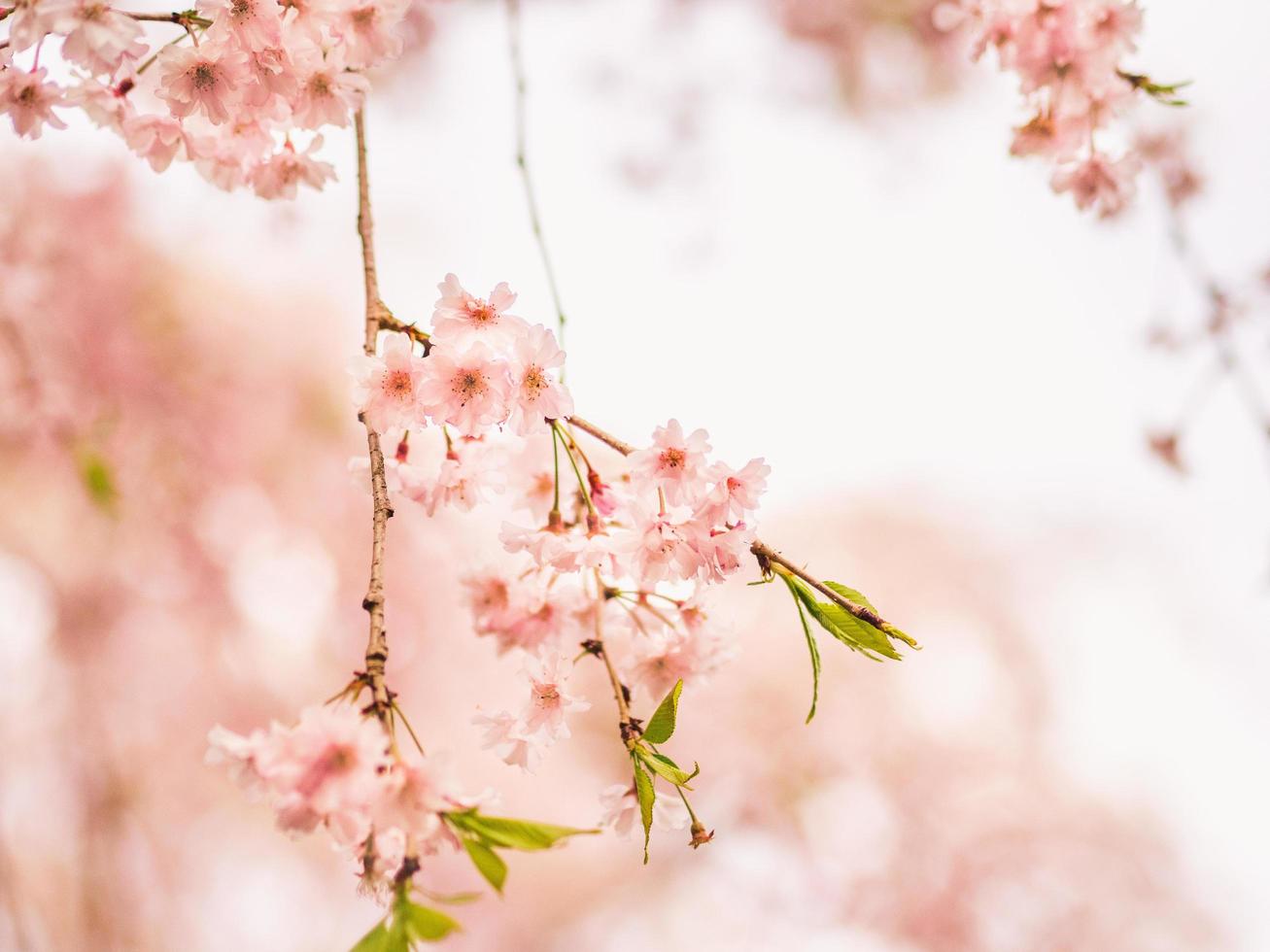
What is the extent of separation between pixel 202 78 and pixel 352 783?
56 cm

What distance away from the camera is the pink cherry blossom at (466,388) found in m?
0.63

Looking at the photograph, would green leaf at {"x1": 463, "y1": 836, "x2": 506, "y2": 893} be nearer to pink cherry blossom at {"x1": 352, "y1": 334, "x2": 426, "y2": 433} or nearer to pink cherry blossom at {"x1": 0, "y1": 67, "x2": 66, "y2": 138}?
pink cherry blossom at {"x1": 352, "y1": 334, "x2": 426, "y2": 433}

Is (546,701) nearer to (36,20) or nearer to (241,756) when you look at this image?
(241,756)

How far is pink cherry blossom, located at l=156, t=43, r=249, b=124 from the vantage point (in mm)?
660

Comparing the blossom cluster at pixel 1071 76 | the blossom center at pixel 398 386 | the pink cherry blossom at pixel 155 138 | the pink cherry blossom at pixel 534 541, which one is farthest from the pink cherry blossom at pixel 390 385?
the blossom cluster at pixel 1071 76

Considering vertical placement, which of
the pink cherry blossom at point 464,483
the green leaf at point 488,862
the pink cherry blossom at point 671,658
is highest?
the pink cherry blossom at point 464,483

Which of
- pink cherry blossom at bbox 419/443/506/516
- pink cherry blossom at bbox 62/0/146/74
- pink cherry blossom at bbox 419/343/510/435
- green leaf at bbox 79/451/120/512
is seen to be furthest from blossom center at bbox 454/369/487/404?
green leaf at bbox 79/451/120/512

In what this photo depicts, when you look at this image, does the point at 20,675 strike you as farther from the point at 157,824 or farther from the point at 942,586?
the point at 942,586

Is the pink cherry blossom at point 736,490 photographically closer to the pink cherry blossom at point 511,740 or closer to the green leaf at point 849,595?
the green leaf at point 849,595

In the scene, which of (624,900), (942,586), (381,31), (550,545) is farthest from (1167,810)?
(381,31)

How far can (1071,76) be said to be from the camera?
35.7 inches

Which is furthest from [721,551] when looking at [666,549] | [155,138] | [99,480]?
[99,480]

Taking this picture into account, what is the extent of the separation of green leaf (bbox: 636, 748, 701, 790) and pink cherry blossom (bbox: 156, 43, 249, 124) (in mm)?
587

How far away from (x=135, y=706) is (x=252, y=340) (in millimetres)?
1429
